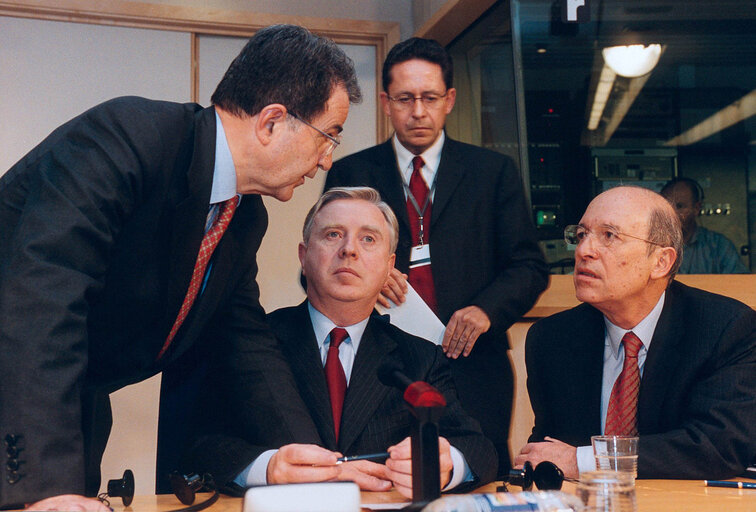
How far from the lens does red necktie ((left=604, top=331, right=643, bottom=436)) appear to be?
1977 mm

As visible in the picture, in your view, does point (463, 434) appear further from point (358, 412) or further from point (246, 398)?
point (246, 398)

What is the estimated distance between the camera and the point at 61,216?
4.18 feet

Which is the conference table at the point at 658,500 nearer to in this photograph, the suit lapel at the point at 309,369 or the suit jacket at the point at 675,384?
the suit jacket at the point at 675,384

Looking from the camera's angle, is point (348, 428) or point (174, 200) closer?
point (174, 200)

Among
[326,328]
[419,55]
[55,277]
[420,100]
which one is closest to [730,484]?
[326,328]

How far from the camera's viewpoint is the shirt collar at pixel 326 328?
6.50 feet

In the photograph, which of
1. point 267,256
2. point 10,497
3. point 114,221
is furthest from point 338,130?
point 267,256

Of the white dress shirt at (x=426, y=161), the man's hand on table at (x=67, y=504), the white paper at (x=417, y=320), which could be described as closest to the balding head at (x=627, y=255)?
the white paper at (x=417, y=320)

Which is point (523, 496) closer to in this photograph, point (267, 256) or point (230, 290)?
point (230, 290)

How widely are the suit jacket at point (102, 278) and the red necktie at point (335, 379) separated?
0.37 feet

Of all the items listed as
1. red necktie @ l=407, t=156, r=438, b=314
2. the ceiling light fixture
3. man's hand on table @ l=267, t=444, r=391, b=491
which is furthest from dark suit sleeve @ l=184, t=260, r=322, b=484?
the ceiling light fixture

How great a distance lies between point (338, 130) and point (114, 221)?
533 millimetres

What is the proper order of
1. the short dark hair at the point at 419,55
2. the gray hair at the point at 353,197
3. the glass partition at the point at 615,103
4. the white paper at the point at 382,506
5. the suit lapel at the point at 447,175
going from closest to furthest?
the white paper at the point at 382,506 < the gray hair at the point at 353,197 < the suit lapel at the point at 447,175 < the short dark hair at the point at 419,55 < the glass partition at the point at 615,103

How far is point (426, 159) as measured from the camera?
2.54 meters
